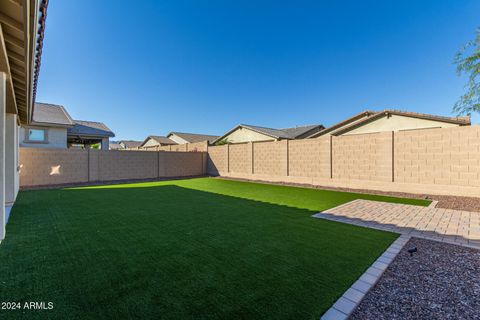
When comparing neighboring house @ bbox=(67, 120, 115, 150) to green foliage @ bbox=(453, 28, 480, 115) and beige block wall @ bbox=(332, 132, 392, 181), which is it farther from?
green foliage @ bbox=(453, 28, 480, 115)

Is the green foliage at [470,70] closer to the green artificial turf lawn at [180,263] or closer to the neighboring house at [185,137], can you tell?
the green artificial turf lawn at [180,263]

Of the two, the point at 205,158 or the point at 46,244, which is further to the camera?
the point at 205,158

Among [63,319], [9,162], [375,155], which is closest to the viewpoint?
[63,319]

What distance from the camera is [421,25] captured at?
10266 millimetres

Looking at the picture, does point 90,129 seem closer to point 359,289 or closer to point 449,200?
point 359,289

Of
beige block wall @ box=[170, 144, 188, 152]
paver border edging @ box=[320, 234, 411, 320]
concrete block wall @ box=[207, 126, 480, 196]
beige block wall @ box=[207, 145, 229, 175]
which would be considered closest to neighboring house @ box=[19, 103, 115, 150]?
beige block wall @ box=[170, 144, 188, 152]

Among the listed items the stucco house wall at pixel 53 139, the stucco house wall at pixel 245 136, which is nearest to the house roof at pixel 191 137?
the stucco house wall at pixel 245 136

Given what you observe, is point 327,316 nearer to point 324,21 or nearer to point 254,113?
point 324,21

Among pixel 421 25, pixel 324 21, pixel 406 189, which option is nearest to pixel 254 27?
pixel 324 21

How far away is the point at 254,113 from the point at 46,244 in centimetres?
2371

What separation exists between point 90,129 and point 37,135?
4228mm

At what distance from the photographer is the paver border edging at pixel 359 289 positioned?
6.40 ft

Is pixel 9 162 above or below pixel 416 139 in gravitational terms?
below

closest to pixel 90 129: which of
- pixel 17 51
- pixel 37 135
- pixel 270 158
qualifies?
pixel 37 135
